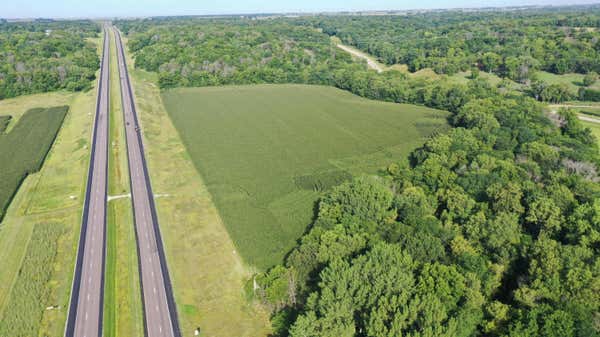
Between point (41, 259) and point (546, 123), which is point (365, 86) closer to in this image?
point (546, 123)

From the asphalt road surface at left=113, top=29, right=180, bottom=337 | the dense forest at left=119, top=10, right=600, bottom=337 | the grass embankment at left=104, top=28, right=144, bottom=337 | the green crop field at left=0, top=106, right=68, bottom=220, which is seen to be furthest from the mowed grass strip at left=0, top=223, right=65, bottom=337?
the dense forest at left=119, top=10, right=600, bottom=337

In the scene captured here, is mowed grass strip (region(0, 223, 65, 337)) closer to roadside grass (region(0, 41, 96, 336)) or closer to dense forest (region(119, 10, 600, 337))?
roadside grass (region(0, 41, 96, 336))

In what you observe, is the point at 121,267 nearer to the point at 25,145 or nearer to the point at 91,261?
the point at 91,261

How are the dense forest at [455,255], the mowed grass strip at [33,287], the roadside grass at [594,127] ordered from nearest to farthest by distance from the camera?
the dense forest at [455,255] → the mowed grass strip at [33,287] → the roadside grass at [594,127]

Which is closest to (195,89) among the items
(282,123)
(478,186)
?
(282,123)

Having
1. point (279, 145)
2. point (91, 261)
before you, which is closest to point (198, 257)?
point (91, 261)

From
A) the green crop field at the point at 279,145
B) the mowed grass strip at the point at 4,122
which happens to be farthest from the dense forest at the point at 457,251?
the mowed grass strip at the point at 4,122

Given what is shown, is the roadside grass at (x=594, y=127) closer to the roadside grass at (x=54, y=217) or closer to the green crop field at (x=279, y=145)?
the green crop field at (x=279, y=145)

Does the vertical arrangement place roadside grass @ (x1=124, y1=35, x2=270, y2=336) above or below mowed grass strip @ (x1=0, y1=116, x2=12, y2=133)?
below
